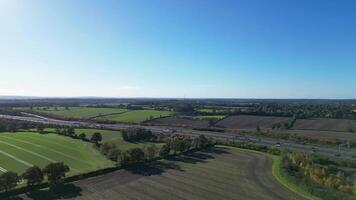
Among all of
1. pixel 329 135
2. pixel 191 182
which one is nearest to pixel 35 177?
pixel 191 182

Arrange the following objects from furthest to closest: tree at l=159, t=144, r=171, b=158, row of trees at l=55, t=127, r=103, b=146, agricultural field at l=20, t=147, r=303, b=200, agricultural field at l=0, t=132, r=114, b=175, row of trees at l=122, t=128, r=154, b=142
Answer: row of trees at l=122, t=128, r=154, b=142
row of trees at l=55, t=127, r=103, b=146
tree at l=159, t=144, r=171, b=158
agricultural field at l=0, t=132, r=114, b=175
agricultural field at l=20, t=147, r=303, b=200

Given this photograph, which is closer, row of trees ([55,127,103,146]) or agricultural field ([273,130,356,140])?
row of trees ([55,127,103,146])

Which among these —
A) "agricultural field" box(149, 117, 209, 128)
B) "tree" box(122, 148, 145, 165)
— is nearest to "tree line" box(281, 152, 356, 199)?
"tree" box(122, 148, 145, 165)

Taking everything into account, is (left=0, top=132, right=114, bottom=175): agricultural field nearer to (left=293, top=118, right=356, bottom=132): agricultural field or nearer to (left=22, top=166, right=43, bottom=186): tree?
(left=22, top=166, right=43, bottom=186): tree

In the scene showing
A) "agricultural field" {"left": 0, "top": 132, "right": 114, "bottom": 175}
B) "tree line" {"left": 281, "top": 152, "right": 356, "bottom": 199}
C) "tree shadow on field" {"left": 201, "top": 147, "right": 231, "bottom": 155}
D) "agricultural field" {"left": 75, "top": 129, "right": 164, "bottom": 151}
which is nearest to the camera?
"tree line" {"left": 281, "top": 152, "right": 356, "bottom": 199}

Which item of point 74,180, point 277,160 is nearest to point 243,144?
point 277,160

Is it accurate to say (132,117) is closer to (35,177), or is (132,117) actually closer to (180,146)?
(180,146)

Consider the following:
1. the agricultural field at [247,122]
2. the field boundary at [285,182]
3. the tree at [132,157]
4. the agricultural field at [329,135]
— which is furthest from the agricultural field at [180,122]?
the tree at [132,157]

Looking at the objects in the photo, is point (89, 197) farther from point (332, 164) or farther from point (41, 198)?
point (332, 164)
